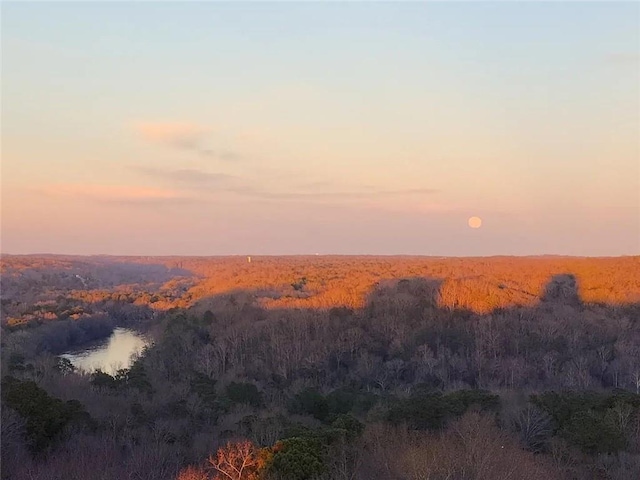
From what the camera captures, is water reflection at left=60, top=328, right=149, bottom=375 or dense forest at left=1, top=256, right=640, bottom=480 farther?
water reflection at left=60, top=328, right=149, bottom=375

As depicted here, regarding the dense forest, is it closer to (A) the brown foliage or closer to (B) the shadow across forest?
(A) the brown foliage

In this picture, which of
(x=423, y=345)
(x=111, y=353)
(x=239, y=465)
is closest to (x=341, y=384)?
(x=423, y=345)

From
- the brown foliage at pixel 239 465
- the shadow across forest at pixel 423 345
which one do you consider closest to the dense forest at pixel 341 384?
the brown foliage at pixel 239 465

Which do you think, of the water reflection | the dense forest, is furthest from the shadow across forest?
the water reflection

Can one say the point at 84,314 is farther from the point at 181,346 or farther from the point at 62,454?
the point at 62,454

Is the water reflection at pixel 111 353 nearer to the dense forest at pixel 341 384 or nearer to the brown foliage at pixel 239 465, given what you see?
the dense forest at pixel 341 384

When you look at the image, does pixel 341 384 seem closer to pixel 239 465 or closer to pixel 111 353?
pixel 111 353
